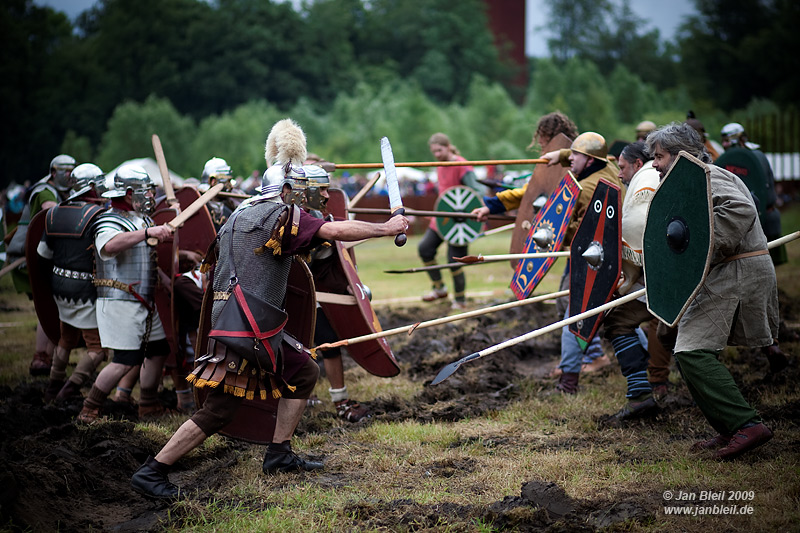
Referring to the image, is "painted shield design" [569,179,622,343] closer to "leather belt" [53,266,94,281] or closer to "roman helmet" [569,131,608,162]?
Result: "roman helmet" [569,131,608,162]

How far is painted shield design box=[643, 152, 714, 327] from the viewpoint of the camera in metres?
3.70

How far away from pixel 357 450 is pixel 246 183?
18816 mm

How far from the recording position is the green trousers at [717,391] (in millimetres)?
3893

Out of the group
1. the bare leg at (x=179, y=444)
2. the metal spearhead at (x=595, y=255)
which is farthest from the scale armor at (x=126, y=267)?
the metal spearhead at (x=595, y=255)

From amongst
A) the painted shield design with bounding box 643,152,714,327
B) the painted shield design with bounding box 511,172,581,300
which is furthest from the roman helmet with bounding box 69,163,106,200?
the painted shield design with bounding box 643,152,714,327

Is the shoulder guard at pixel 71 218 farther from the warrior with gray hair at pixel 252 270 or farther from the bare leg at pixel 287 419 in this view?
the bare leg at pixel 287 419

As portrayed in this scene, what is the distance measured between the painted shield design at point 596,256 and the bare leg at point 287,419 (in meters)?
1.67

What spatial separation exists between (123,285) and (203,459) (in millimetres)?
1257

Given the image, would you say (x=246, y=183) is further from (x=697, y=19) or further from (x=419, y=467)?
(x=697, y=19)

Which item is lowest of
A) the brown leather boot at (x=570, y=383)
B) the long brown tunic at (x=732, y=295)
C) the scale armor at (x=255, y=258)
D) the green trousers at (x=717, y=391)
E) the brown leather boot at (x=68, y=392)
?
the brown leather boot at (x=570, y=383)

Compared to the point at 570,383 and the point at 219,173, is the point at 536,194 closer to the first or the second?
the point at 570,383

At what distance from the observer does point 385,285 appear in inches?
474

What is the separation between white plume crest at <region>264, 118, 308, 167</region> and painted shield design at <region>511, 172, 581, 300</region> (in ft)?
5.06

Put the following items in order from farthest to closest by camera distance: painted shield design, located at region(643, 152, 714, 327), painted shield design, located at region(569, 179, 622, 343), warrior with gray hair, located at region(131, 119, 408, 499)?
painted shield design, located at region(569, 179, 622, 343) → warrior with gray hair, located at region(131, 119, 408, 499) → painted shield design, located at region(643, 152, 714, 327)
